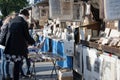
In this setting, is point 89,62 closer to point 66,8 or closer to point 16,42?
point 16,42

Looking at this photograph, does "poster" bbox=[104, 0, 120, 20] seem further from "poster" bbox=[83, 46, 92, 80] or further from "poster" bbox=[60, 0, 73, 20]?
"poster" bbox=[60, 0, 73, 20]

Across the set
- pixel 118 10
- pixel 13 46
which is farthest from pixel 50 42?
pixel 118 10

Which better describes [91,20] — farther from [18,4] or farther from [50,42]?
[18,4]

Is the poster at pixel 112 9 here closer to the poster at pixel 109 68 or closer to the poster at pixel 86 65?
the poster at pixel 109 68

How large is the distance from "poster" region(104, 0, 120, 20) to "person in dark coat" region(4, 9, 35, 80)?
370cm

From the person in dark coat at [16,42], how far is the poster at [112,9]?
12.1 feet

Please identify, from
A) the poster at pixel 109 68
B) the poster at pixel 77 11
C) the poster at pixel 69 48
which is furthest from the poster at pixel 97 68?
the poster at pixel 77 11

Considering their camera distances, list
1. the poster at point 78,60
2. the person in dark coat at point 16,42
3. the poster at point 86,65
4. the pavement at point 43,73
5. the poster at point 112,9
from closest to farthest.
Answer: the poster at point 112,9 < the poster at point 86,65 < the person in dark coat at point 16,42 < the poster at point 78,60 < the pavement at point 43,73

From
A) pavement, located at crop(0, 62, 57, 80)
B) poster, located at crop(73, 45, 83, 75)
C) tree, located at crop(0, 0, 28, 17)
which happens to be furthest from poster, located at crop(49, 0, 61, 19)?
tree, located at crop(0, 0, 28, 17)

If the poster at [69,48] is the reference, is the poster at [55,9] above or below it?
above

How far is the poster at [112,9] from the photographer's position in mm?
6561

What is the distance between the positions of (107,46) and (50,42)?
9.77 m

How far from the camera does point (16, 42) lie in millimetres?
10133

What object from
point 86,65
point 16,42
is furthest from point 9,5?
point 86,65
